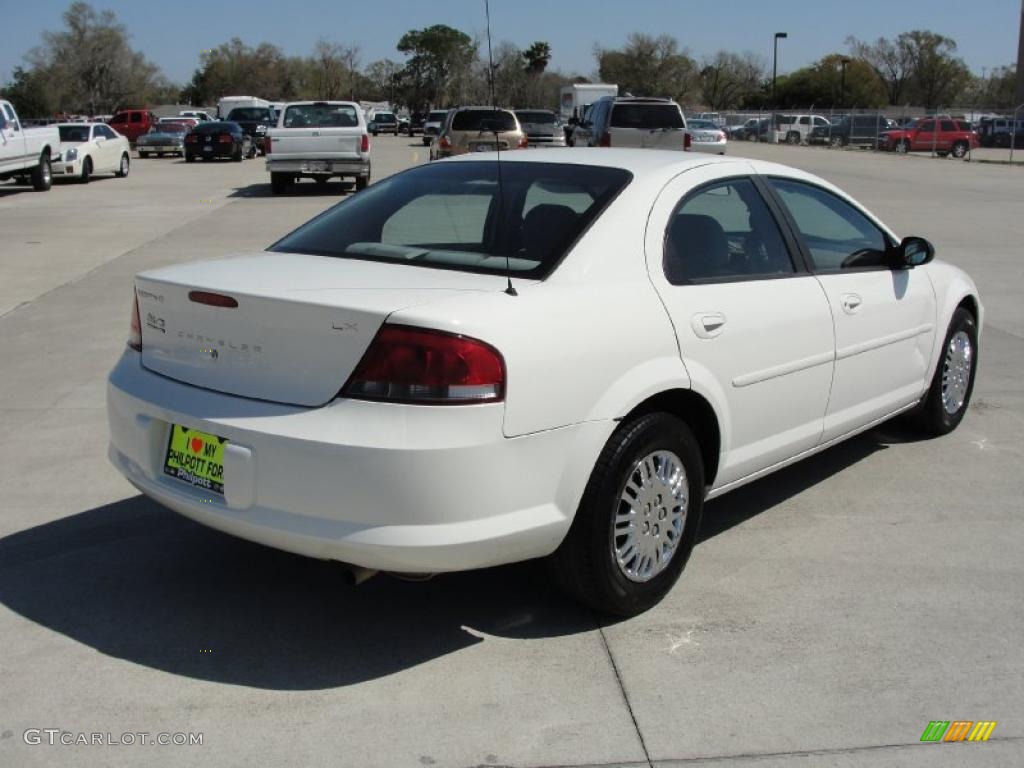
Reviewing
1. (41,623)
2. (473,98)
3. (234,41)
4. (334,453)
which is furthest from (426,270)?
(234,41)

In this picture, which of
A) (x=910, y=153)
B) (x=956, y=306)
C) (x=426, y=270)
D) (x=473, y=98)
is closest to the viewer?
(x=426, y=270)

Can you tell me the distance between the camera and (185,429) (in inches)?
140

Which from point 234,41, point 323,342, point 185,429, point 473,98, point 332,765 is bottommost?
point 332,765

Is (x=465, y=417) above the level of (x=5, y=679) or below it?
above

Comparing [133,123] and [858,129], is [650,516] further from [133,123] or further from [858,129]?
[858,129]

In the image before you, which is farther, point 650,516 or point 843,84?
point 843,84

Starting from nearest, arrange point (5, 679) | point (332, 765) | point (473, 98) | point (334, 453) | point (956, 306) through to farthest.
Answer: point (332, 765) → point (334, 453) → point (5, 679) → point (956, 306) → point (473, 98)

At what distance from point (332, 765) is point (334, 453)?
34.2 inches

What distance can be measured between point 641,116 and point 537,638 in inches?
821

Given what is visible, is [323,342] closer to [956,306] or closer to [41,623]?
[41,623]

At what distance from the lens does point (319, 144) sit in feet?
70.2

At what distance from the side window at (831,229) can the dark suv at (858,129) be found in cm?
4630

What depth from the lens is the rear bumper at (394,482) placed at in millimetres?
3156

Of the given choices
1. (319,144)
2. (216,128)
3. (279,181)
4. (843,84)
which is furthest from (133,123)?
(843,84)
